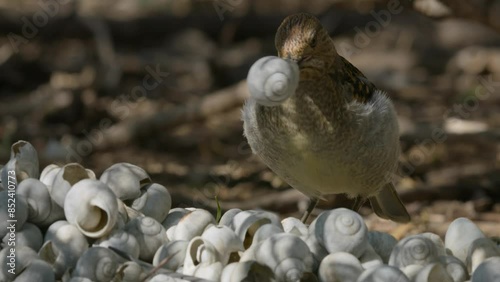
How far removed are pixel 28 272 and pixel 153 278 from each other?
15.1 inches

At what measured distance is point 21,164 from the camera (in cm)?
383

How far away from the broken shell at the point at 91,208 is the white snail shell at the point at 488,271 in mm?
1166

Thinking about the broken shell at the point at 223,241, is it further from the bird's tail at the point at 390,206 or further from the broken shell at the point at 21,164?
the bird's tail at the point at 390,206

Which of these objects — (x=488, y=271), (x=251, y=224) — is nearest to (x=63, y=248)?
(x=251, y=224)

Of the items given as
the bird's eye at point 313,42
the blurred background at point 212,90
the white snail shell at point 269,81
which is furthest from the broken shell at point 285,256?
the blurred background at point 212,90

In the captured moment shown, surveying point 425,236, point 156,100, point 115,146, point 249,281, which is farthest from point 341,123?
point 156,100

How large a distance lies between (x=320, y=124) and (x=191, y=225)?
1.14m

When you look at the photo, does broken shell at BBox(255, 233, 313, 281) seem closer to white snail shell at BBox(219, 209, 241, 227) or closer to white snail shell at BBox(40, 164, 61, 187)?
white snail shell at BBox(219, 209, 241, 227)

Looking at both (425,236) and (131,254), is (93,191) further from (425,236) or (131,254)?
(425,236)

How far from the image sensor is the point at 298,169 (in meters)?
4.72

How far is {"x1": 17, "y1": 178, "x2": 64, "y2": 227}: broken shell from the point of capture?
3.55 m

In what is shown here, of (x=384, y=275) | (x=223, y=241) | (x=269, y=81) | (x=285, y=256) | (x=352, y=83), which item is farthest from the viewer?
(x=352, y=83)

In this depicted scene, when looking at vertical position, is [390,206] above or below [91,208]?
below

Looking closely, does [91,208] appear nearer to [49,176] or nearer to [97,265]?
[97,265]
